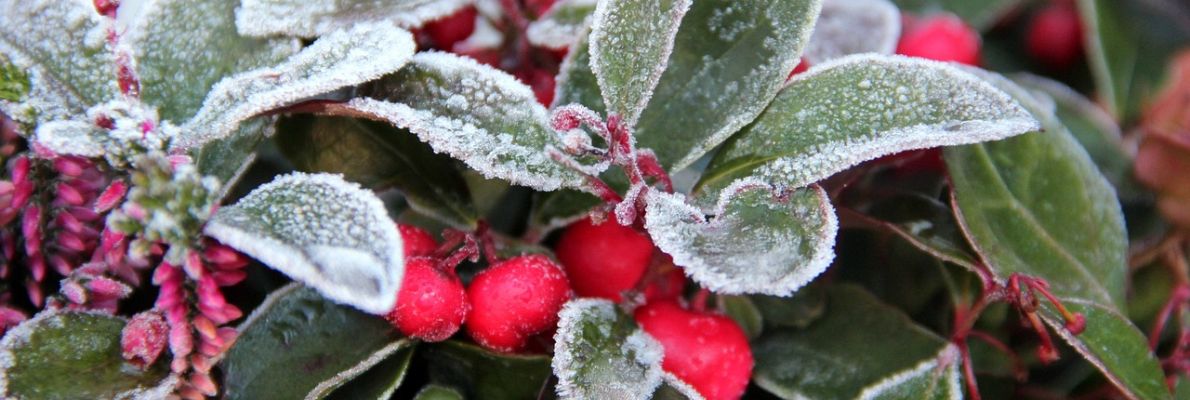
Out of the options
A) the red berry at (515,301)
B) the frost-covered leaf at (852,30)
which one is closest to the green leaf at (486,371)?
the red berry at (515,301)

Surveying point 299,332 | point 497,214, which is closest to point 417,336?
point 299,332

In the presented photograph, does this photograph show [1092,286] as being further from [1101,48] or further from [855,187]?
[1101,48]

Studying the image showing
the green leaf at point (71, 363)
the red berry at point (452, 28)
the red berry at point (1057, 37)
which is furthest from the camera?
the red berry at point (1057, 37)

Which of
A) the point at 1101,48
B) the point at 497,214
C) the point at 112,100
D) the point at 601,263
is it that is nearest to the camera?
the point at 112,100

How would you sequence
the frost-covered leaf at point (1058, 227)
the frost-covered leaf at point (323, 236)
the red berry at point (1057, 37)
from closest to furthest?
the frost-covered leaf at point (323, 236) < the frost-covered leaf at point (1058, 227) < the red berry at point (1057, 37)

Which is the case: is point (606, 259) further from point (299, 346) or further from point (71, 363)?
point (71, 363)

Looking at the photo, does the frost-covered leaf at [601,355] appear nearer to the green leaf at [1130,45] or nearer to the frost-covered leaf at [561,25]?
the frost-covered leaf at [561,25]

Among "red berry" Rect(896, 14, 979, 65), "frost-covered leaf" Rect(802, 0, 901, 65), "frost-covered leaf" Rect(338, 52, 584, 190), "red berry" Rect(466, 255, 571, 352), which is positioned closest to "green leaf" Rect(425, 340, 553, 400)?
"red berry" Rect(466, 255, 571, 352)
